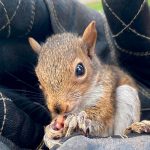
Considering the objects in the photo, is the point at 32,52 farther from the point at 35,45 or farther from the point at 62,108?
the point at 62,108

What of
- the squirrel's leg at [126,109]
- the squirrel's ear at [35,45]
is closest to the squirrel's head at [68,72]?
the squirrel's ear at [35,45]

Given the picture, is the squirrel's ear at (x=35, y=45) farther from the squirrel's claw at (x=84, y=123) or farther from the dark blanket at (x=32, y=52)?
the squirrel's claw at (x=84, y=123)

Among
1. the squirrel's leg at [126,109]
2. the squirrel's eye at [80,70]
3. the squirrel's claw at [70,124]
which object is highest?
the squirrel's eye at [80,70]

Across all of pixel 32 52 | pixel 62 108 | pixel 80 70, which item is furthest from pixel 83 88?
pixel 32 52

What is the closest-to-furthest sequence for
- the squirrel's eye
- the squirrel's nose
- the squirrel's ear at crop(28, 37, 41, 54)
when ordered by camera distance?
the squirrel's nose, the squirrel's eye, the squirrel's ear at crop(28, 37, 41, 54)

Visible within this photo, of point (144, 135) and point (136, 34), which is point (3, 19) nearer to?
point (136, 34)

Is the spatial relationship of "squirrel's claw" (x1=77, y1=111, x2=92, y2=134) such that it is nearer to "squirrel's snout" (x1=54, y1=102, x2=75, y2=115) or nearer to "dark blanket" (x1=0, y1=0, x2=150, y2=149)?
"squirrel's snout" (x1=54, y1=102, x2=75, y2=115)

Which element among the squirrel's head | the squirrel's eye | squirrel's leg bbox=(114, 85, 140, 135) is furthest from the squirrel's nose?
squirrel's leg bbox=(114, 85, 140, 135)
